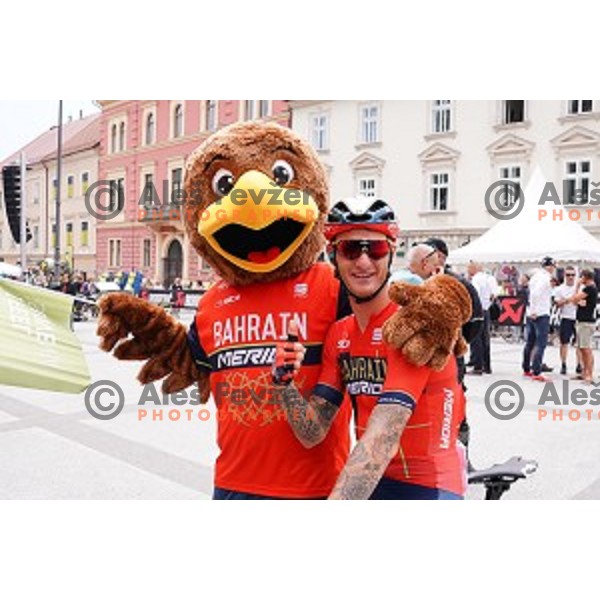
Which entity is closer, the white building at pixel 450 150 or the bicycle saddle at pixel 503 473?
the bicycle saddle at pixel 503 473

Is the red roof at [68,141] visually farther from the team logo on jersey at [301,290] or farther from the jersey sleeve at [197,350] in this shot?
the team logo on jersey at [301,290]

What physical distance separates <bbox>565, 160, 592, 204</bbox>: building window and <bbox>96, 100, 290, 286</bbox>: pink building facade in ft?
5.44

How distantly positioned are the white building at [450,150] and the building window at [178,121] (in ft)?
1.87

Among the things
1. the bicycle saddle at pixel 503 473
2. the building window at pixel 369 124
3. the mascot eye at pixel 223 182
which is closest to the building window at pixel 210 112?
the building window at pixel 369 124

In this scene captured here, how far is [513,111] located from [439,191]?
894mm

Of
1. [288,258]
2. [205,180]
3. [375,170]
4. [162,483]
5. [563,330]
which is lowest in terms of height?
[162,483]

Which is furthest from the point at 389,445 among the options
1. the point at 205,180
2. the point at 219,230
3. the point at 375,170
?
the point at 375,170

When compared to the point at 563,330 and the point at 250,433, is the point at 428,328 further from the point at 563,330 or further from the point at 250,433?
the point at 563,330

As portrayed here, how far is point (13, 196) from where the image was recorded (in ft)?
12.7

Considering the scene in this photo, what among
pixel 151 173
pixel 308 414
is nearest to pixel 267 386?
pixel 308 414

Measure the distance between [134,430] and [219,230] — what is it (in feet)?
10.6

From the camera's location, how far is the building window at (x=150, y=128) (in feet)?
11.8

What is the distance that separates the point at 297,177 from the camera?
7.09ft

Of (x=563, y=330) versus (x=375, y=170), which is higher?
(x=375, y=170)
